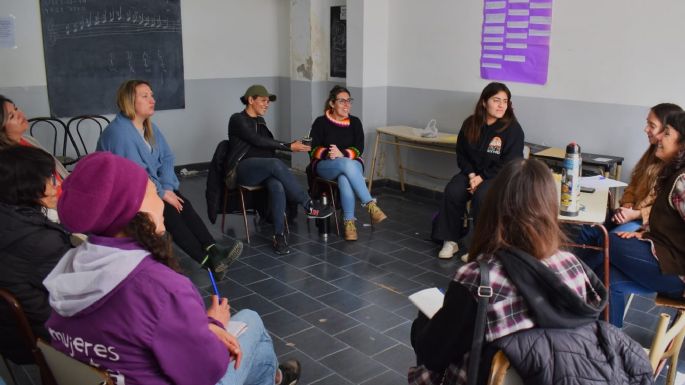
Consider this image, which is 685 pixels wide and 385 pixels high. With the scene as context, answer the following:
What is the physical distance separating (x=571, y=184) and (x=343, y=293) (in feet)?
4.79

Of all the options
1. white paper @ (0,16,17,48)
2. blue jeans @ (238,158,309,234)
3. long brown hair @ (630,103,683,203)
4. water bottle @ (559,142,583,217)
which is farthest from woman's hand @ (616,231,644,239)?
white paper @ (0,16,17,48)

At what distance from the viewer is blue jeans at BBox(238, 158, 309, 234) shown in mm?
4391

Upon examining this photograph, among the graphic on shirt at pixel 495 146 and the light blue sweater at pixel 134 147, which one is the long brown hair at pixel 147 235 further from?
the graphic on shirt at pixel 495 146

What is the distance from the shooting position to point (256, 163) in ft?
14.5

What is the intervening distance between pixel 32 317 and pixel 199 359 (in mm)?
Result: 903

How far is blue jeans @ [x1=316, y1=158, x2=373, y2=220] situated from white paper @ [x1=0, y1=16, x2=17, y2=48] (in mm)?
3081

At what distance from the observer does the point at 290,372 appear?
247 centimetres

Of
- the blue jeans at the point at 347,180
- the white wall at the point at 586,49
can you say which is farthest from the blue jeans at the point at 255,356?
the white wall at the point at 586,49

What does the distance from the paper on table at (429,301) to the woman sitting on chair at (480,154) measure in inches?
86.8

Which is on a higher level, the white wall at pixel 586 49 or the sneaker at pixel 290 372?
the white wall at pixel 586 49

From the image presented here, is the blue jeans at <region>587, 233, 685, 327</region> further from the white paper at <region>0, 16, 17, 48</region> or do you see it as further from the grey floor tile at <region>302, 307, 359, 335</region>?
the white paper at <region>0, 16, 17, 48</region>

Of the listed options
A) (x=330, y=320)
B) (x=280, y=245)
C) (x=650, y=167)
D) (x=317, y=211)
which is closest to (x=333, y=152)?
(x=317, y=211)

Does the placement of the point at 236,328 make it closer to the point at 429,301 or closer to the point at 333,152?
the point at 429,301

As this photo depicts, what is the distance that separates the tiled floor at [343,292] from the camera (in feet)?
9.47
